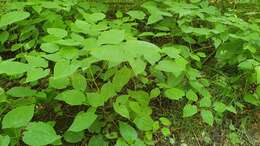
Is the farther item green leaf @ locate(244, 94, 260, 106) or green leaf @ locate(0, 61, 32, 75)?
green leaf @ locate(244, 94, 260, 106)

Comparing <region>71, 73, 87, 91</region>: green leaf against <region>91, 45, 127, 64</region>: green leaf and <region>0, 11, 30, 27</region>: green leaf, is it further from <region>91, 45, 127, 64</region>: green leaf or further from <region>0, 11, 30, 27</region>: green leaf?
<region>0, 11, 30, 27</region>: green leaf

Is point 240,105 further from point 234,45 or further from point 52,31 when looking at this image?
point 52,31

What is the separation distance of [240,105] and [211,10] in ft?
2.44

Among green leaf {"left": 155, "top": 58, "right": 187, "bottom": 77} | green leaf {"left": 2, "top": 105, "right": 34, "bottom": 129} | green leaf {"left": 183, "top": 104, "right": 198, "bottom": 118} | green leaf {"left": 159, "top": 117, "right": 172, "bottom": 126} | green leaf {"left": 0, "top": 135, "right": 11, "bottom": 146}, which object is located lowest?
green leaf {"left": 159, "top": 117, "right": 172, "bottom": 126}

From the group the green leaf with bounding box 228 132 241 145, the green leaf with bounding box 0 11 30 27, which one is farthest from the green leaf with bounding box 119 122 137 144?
the green leaf with bounding box 0 11 30 27

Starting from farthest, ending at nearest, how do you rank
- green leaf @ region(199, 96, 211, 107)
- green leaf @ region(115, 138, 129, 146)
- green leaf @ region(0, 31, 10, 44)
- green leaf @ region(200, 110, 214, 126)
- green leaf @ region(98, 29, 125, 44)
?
green leaf @ region(0, 31, 10, 44) < green leaf @ region(199, 96, 211, 107) < green leaf @ region(200, 110, 214, 126) < green leaf @ region(115, 138, 129, 146) < green leaf @ region(98, 29, 125, 44)

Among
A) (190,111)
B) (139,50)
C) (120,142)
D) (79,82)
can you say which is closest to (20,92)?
(79,82)

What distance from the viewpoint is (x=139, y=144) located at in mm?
2039

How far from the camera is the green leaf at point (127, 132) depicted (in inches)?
79.6

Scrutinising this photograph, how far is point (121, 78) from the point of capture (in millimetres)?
2086

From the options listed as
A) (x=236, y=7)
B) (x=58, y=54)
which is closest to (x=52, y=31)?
(x=58, y=54)

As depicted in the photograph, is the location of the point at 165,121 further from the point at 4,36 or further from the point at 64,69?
the point at 4,36

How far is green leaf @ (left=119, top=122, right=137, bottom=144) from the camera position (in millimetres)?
2021

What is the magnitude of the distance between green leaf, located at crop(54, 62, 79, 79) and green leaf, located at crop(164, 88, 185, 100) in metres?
0.67
